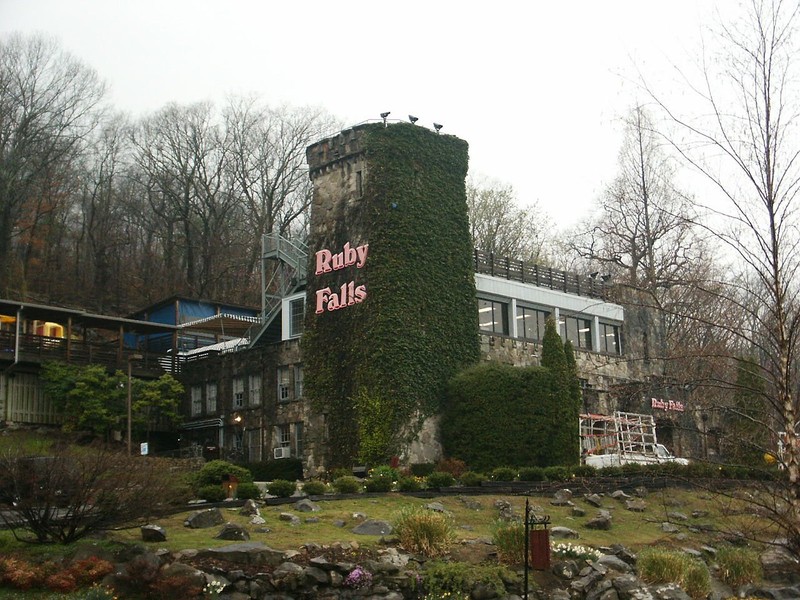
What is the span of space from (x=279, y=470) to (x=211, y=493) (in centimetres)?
1505

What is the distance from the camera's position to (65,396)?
45500mm

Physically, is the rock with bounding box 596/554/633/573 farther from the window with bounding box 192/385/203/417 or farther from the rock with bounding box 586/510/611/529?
the window with bounding box 192/385/203/417

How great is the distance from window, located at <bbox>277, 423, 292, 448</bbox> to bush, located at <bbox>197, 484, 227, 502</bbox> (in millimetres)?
17014

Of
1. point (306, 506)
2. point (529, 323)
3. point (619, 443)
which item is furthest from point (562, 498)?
point (529, 323)

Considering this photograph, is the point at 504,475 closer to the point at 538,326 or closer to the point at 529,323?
the point at 529,323

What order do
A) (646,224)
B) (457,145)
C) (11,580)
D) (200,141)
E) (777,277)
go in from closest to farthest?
(777,277)
(11,580)
(457,145)
(646,224)
(200,141)

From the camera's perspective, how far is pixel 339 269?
4362 centimetres

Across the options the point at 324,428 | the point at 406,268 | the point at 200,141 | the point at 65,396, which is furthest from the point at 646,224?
the point at 200,141

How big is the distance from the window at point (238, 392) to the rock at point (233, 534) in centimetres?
2563

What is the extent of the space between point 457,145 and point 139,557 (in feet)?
92.1

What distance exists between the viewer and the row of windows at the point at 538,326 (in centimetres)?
4622

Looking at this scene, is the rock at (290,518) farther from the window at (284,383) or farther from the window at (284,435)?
the window at (284,383)

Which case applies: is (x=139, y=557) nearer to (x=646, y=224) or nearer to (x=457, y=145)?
(x=457, y=145)

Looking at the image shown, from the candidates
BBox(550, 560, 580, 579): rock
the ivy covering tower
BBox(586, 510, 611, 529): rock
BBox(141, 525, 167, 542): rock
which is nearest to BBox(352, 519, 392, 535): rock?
BBox(550, 560, 580, 579): rock
